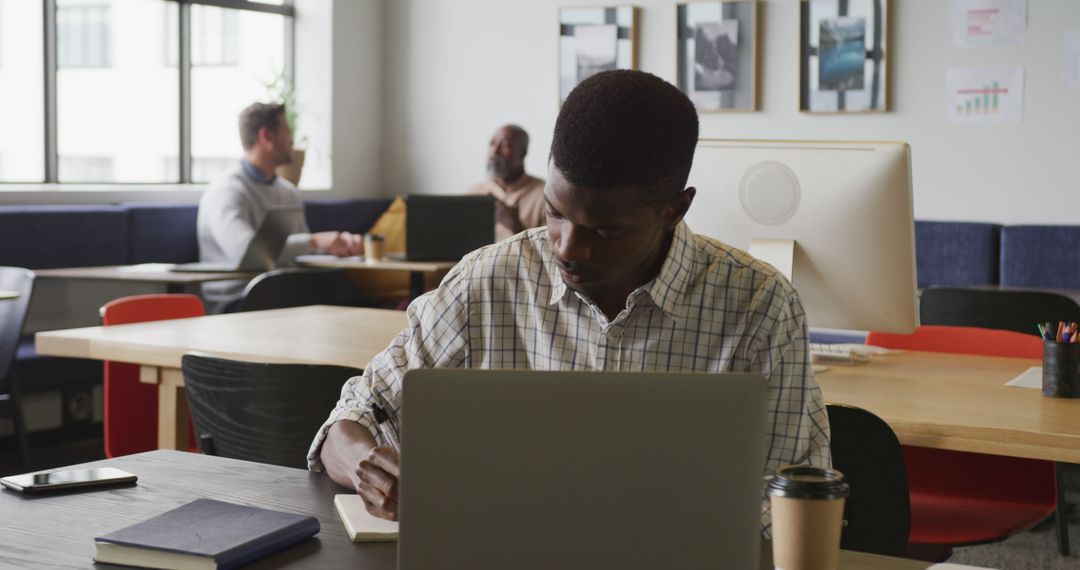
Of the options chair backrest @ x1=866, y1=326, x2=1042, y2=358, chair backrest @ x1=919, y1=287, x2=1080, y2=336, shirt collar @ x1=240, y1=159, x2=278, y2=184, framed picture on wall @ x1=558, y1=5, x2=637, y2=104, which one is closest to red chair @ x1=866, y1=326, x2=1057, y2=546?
chair backrest @ x1=866, y1=326, x2=1042, y2=358

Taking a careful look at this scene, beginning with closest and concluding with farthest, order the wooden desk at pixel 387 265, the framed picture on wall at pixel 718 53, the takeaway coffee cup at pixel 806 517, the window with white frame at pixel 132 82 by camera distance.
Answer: the takeaway coffee cup at pixel 806 517
the wooden desk at pixel 387 265
the window with white frame at pixel 132 82
the framed picture on wall at pixel 718 53

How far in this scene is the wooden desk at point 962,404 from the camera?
1.90m

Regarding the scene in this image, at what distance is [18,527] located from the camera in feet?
4.31

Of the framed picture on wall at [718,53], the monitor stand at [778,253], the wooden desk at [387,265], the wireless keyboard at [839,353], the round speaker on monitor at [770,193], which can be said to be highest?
the framed picture on wall at [718,53]

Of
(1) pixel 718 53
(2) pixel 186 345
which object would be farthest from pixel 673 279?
(1) pixel 718 53

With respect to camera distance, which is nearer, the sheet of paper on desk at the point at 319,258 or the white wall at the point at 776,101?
the sheet of paper on desk at the point at 319,258

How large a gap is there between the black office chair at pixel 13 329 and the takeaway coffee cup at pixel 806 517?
11.3ft

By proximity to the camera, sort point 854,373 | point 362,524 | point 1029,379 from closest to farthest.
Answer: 1. point 362,524
2. point 1029,379
3. point 854,373

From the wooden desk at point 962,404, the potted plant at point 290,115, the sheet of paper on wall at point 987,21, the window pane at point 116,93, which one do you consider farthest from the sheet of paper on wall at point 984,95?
the window pane at point 116,93

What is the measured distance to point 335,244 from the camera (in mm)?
5656

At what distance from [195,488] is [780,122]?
17.9ft

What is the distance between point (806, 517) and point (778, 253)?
1.36 m

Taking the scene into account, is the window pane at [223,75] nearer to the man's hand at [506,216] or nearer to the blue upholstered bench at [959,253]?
the man's hand at [506,216]

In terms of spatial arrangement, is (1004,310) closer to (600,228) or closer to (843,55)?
(600,228)
